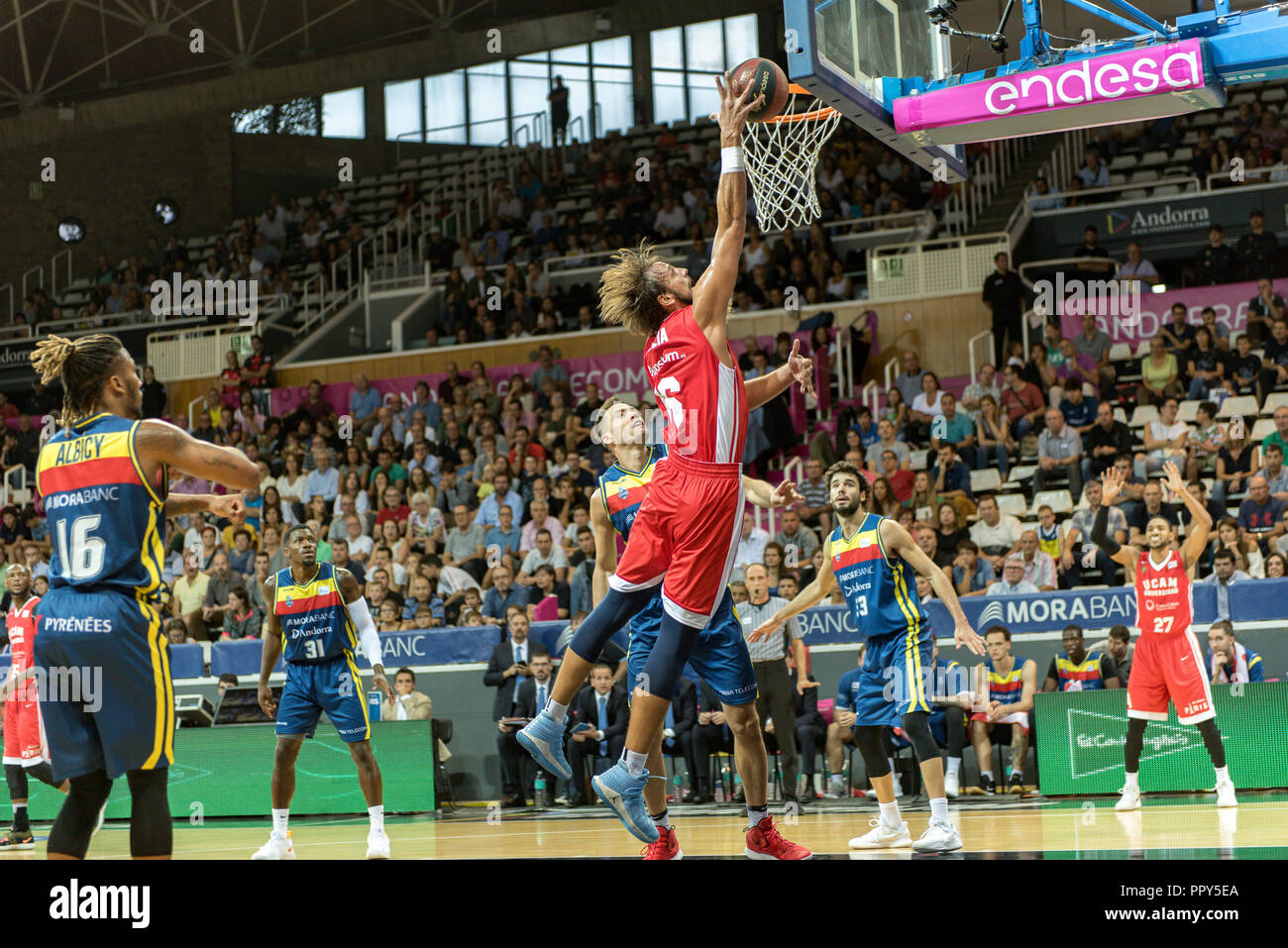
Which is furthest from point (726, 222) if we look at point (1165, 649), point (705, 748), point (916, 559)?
point (705, 748)

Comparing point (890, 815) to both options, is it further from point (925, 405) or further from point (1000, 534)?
point (925, 405)

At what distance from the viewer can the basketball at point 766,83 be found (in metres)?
5.77

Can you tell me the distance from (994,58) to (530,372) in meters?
12.9

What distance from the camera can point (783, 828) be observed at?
9.95m

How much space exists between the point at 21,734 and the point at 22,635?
0.87 meters

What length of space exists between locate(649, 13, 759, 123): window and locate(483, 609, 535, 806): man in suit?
743 inches

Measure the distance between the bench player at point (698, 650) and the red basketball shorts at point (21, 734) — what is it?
644 centimetres

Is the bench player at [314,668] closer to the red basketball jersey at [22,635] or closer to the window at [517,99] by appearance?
the red basketball jersey at [22,635]

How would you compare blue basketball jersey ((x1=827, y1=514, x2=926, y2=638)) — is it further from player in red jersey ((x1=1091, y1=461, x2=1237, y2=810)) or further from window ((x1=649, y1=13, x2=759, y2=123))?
window ((x1=649, y1=13, x2=759, y2=123))

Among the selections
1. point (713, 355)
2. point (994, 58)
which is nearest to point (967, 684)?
point (994, 58)
